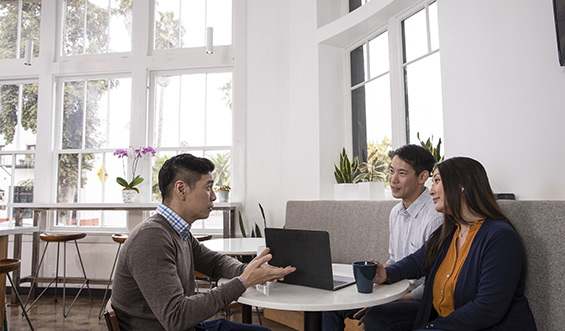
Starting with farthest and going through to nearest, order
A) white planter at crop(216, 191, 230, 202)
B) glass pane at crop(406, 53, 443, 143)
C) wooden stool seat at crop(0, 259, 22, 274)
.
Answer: white planter at crop(216, 191, 230, 202), glass pane at crop(406, 53, 443, 143), wooden stool seat at crop(0, 259, 22, 274)

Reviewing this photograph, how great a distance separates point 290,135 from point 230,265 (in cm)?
278

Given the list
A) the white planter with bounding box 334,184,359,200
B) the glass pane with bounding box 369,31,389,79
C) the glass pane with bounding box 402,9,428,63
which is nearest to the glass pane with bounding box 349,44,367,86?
the glass pane with bounding box 369,31,389,79

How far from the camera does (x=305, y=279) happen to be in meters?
1.58

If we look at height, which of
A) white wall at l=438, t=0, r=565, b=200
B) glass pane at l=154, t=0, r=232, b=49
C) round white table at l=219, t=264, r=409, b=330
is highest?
glass pane at l=154, t=0, r=232, b=49

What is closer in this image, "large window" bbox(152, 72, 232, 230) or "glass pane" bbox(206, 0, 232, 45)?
"large window" bbox(152, 72, 232, 230)

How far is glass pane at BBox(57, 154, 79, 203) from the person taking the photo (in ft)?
17.0

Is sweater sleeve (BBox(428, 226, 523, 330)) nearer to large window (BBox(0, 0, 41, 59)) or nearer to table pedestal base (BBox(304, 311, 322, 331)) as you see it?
table pedestal base (BBox(304, 311, 322, 331))

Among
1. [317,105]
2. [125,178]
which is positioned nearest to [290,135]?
[317,105]

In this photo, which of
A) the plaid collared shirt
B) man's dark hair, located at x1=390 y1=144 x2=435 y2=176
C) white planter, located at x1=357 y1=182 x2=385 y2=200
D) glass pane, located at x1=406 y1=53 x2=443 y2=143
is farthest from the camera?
white planter, located at x1=357 y1=182 x2=385 y2=200

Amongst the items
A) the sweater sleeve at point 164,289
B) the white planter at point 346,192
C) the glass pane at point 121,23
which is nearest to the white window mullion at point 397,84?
the white planter at point 346,192

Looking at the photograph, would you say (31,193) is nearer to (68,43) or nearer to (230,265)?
(68,43)

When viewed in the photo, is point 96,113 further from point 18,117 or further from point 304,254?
point 304,254

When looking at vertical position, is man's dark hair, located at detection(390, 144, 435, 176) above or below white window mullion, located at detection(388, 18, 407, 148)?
below

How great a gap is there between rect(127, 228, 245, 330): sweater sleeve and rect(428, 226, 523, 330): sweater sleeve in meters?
0.83
